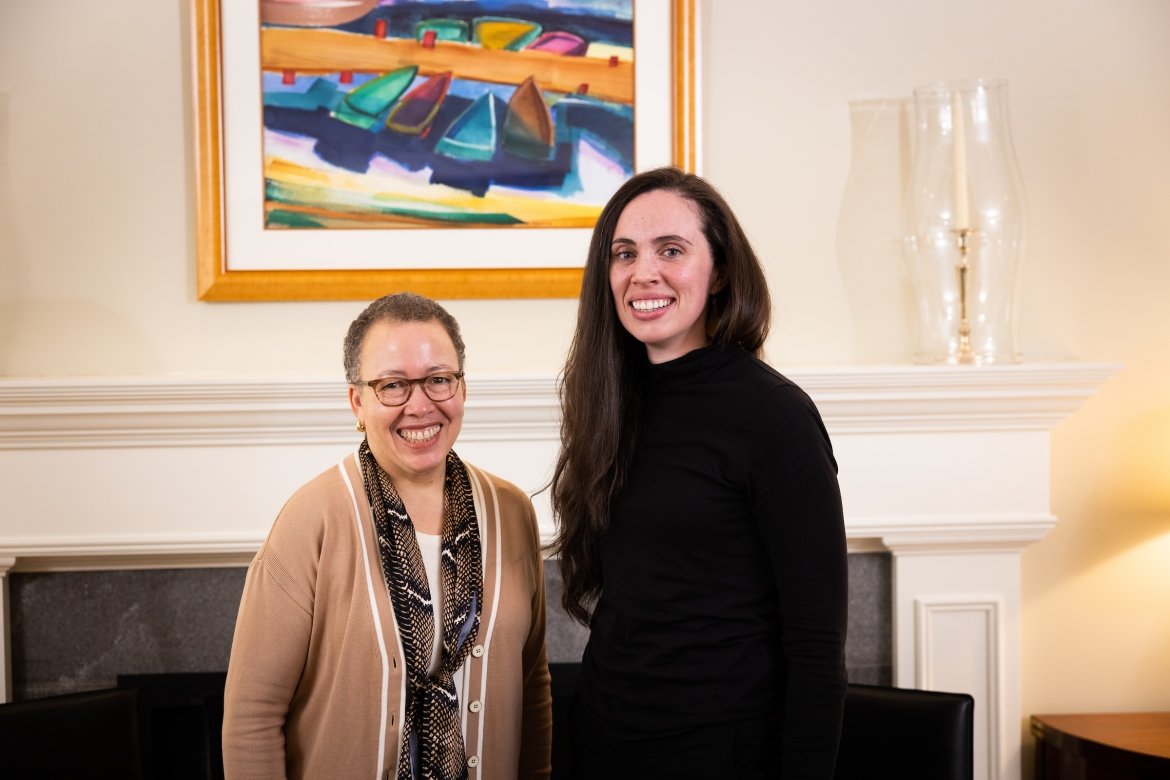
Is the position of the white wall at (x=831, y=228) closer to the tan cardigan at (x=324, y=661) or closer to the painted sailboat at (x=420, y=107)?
the painted sailboat at (x=420, y=107)

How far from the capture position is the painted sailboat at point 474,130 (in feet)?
7.98

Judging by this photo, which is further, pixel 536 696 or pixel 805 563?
pixel 536 696

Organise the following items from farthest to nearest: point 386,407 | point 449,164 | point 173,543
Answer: point 449,164 < point 173,543 < point 386,407

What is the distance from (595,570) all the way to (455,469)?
28 cm

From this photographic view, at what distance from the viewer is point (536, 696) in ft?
5.60

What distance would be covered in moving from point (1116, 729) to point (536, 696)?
1.51 meters

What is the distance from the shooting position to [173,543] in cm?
229

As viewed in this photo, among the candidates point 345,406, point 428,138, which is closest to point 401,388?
point 345,406

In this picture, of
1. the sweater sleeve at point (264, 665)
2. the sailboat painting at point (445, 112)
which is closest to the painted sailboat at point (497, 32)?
the sailboat painting at point (445, 112)

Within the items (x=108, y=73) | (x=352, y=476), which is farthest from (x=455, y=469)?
(x=108, y=73)

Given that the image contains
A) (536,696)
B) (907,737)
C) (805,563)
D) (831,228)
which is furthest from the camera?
(831,228)

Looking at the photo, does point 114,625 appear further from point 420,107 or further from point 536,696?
point 420,107

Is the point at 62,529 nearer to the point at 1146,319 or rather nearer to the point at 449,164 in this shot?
the point at 449,164

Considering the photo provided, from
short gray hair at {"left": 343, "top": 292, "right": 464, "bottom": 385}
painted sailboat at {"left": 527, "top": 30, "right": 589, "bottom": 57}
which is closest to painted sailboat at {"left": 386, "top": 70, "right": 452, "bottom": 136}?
painted sailboat at {"left": 527, "top": 30, "right": 589, "bottom": 57}
